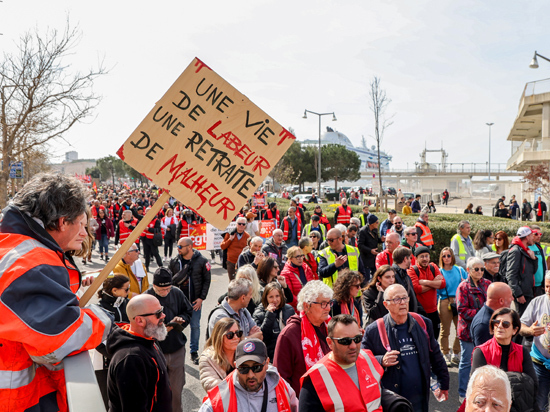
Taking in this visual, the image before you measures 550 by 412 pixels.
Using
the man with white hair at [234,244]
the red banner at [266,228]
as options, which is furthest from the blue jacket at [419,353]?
the red banner at [266,228]

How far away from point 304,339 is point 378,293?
171 centimetres

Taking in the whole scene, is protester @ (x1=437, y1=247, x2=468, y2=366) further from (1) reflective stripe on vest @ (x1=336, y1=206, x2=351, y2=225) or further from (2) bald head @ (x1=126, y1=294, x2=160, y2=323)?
(1) reflective stripe on vest @ (x1=336, y1=206, x2=351, y2=225)

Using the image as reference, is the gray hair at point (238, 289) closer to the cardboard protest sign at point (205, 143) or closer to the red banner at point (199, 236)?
the cardboard protest sign at point (205, 143)

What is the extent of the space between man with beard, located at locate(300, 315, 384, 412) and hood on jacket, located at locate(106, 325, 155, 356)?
1.19m

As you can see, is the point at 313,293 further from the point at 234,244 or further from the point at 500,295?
the point at 234,244

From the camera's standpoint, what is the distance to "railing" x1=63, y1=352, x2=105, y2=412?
1.29 metres

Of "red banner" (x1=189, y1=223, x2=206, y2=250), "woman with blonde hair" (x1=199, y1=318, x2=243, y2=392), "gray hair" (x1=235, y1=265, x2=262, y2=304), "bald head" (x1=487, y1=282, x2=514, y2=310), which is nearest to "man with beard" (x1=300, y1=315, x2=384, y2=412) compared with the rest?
"woman with blonde hair" (x1=199, y1=318, x2=243, y2=392)

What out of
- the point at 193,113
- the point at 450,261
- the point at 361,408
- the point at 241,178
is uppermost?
the point at 193,113

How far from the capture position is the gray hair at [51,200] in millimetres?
1679

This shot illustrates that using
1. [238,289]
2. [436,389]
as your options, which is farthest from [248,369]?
[436,389]

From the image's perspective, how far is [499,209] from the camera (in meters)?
21.1

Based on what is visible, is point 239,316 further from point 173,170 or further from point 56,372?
point 56,372

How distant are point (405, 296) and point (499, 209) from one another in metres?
20.0

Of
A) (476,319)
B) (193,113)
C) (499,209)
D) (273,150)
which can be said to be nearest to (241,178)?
(273,150)
